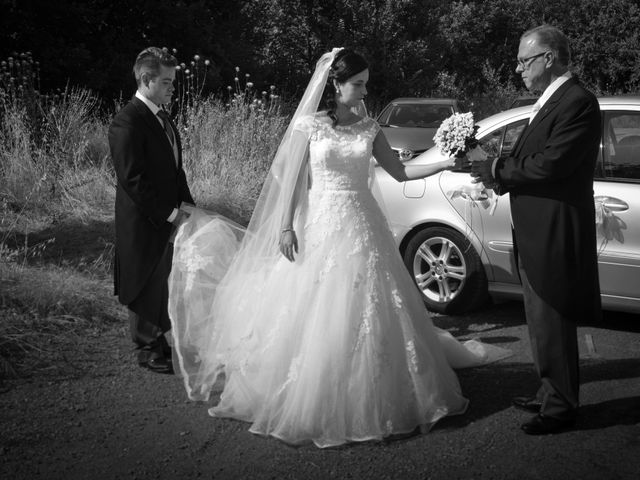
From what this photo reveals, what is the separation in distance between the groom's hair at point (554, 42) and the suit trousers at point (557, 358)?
1.29 metres

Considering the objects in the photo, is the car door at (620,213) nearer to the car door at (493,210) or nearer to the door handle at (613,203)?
the door handle at (613,203)

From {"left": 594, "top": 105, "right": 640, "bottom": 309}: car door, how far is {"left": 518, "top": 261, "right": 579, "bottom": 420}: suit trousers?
159 cm

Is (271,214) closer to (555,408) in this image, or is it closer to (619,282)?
(555,408)

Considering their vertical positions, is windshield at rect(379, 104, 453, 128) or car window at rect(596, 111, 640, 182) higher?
windshield at rect(379, 104, 453, 128)

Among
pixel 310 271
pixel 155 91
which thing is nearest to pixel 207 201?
pixel 155 91

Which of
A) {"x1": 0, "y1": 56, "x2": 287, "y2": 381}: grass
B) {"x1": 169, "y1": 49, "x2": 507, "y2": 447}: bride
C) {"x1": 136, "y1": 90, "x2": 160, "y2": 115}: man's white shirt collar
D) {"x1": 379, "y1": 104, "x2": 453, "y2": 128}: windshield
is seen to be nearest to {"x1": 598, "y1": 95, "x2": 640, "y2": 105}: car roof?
{"x1": 169, "y1": 49, "x2": 507, "y2": 447}: bride

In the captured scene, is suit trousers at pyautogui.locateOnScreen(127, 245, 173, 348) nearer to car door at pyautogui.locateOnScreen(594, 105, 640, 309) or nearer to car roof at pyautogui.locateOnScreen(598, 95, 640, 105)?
car door at pyautogui.locateOnScreen(594, 105, 640, 309)

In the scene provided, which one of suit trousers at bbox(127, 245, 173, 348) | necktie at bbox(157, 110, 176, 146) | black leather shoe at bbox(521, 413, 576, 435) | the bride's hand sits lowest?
black leather shoe at bbox(521, 413, 576, 435)

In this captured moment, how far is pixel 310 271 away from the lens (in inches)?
172

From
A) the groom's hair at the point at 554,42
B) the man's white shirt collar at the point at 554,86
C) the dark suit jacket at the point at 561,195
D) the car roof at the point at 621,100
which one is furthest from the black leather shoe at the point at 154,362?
the car roof at the point at 621,100

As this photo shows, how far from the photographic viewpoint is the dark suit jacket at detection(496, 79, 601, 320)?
154 inches

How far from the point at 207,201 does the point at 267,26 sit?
22.3 meters

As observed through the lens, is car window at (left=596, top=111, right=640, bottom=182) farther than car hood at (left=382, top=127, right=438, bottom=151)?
No

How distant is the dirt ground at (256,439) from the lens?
3740 mm
